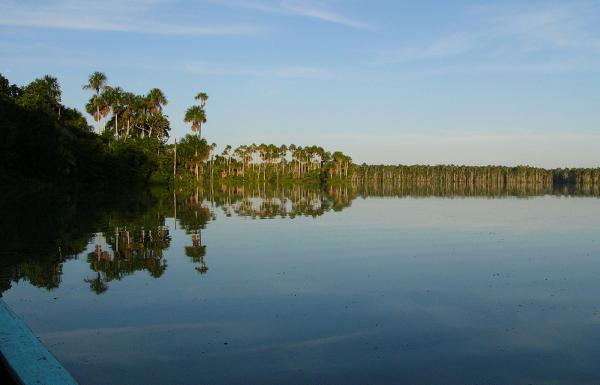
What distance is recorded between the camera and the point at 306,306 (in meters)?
11.6

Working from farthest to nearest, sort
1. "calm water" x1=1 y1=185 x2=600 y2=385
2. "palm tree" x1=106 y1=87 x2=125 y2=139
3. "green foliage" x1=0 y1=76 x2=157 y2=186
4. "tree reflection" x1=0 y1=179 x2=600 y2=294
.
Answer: "palm tree" x1=106 y1=87 x2=125 y2=139, "green foliage" x1=0 y1=76 x2=157 y2=186, "tree reflection" x1=0 y1=179 x2=600 y2=294, "calm water" x1=1 y1=185 x2=600 y2=385

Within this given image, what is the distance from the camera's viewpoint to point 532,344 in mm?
9234

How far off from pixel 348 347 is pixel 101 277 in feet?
26.1

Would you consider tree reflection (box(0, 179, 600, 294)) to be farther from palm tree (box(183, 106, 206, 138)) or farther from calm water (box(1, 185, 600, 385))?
palm tree (box(183, 106, 206, 138))

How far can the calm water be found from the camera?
805 cm

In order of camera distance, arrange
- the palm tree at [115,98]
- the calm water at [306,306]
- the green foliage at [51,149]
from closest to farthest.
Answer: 1. the calm water at [306,306]
2. the green foliage at [51,149]
3. the palm tree at [115,98]

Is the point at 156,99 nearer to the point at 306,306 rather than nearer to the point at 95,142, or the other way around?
the point at 95,142

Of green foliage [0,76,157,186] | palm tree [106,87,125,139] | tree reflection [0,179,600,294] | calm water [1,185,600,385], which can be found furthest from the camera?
palm tree [106,87,125,139]

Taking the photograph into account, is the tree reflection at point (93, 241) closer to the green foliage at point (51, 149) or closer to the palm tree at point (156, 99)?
the green foliage at point (51, 149)

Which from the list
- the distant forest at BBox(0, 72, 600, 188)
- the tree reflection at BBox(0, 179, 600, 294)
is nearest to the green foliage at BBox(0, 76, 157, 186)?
the distant forest at BBox(0, 72, 600, 188)

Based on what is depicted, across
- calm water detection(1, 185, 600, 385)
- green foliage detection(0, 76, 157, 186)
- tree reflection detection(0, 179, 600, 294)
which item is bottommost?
calm water detection(1, 185, 600, 385)

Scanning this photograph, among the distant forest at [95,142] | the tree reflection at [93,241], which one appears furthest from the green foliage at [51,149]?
the tree reflection at [93,241]

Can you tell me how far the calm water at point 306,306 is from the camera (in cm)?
805

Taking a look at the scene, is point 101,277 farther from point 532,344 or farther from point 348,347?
point 532,344
